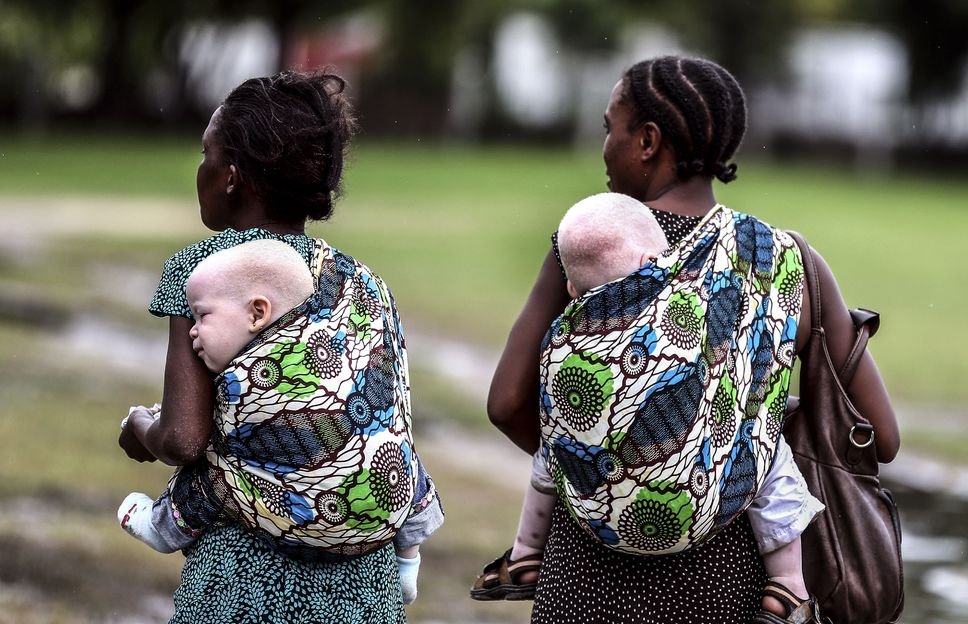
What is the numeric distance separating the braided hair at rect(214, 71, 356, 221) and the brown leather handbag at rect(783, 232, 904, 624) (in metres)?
0.96

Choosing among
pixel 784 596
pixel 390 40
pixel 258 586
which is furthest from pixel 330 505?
pixel 390 40

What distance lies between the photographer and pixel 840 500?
9.82 feet

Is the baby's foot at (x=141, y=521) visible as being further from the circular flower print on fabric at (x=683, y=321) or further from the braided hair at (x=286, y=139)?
the circular flower print on fabric at (x=683, y=321)

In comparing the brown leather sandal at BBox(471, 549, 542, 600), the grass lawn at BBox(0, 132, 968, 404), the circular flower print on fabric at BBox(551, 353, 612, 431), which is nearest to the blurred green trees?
the grass lawn at BBox(0, 132, 968, 404)

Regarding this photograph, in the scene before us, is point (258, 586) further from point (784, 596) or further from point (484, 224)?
point (484, 224)

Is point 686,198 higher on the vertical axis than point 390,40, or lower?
higher

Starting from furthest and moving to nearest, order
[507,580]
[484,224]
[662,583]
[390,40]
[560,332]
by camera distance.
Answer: [390,40]
[484,224]
[507,580]
[662,583]
[560,332]

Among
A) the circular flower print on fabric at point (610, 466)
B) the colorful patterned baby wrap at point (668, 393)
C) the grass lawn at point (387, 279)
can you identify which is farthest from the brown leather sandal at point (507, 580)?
the grass lawn at point (387, 279)

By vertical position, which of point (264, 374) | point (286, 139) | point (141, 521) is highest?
point (286, 139)

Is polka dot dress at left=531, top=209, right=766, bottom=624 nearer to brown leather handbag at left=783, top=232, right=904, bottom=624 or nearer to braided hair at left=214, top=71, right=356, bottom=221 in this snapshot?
brown leather handbag at left=783, top=232, right=904, bottom=624

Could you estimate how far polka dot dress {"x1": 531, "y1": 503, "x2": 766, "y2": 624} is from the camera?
290cm

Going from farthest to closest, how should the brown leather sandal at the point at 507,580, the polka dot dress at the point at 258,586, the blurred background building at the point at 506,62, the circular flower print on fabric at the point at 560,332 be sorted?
1. the blurred background building at the point at 506,62
2. the brown leather sandal at the point at 507,580
3. the circular flower print on fabric at the point at 560,332
4. the polka dot dress at the point at 258,586

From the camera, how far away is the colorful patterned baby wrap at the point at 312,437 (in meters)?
2.58

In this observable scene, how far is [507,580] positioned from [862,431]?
81cm
